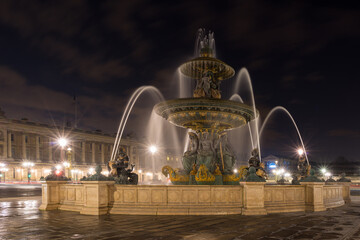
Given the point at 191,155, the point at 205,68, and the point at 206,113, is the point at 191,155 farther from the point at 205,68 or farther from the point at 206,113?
the point at 205,68

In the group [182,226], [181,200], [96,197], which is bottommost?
[182,226]

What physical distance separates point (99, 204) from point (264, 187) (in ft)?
19.2

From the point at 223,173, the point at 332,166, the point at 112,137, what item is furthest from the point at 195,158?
the point at 332,166

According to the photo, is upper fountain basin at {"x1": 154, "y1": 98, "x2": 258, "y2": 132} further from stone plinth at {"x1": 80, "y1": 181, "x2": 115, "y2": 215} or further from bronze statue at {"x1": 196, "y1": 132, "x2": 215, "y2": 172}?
stone plinth at {"x1": 80, "y1": 181, "x2": 115, "y2": 215}

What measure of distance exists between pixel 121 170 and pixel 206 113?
462 cm

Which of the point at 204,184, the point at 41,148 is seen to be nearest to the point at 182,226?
the point at 204,184

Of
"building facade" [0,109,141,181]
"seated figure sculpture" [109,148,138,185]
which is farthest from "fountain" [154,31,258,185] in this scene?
"building facade" [0,109,141,181]

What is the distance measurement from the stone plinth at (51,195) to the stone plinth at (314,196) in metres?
9.87

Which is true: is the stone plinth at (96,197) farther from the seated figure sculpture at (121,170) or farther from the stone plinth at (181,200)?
the seated figure sculpture at (121,170)

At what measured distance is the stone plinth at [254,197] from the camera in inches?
451

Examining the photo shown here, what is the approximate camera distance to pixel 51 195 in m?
13.5

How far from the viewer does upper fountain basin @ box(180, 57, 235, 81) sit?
54.7ft

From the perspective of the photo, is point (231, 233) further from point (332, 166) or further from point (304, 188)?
point (332, 166)

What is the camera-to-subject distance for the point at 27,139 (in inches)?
3533
